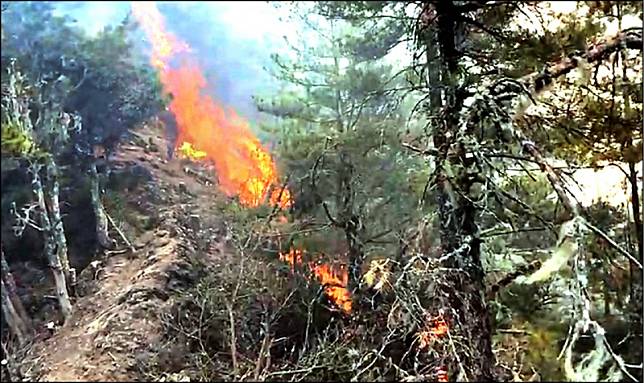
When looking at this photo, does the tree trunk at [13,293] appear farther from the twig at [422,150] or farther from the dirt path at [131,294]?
the twig at [422,150]

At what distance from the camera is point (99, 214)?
2.23 meters

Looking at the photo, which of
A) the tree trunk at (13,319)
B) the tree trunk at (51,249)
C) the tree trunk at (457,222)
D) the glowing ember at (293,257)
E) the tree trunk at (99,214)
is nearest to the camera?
the tree trunk at (13,319)

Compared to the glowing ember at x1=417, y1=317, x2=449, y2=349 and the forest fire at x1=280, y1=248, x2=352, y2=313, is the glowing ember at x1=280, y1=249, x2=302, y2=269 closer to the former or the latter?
the forest fire at x1=280, y1=248, x2=352, y2=313

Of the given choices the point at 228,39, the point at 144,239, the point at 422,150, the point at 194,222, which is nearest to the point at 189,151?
the point at 194,222

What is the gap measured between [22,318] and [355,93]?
6.40 feet

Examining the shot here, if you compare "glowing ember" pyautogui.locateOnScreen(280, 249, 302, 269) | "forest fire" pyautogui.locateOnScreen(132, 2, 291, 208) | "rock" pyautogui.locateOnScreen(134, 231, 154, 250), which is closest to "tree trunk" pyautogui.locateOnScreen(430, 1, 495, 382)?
"glowing ember" pyautogui.locateOnScreen(280, 249, 302, 269)

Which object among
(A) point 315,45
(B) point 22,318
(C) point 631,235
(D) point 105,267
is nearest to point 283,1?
(A) point 315,45

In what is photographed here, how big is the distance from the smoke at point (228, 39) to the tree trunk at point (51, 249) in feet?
2.19

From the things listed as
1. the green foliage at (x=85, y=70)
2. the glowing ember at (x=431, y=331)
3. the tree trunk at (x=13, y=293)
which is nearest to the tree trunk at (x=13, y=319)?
the tree trunk at (x=13, y=293)

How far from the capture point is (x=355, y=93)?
129 inches

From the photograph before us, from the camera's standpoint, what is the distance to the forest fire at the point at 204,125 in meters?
2.43

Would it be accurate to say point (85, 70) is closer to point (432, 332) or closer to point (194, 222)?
point (194, 222)

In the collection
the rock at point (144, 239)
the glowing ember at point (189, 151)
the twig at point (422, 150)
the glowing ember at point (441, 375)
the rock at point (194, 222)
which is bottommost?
the glowing ember at point (441, 375)

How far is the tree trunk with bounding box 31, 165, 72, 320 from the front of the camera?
2074mm
